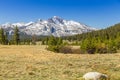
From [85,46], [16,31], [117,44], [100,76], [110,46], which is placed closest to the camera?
[100,76]

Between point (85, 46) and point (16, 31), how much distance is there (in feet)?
207

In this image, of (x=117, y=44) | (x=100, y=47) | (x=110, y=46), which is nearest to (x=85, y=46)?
(x=100, y=47)

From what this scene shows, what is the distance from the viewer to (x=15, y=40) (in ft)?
481

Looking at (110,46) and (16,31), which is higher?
(16,31)

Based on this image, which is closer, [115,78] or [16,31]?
[115,78]

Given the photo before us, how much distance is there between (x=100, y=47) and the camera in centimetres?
9256

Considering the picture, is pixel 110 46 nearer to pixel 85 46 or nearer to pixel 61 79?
pixel 85 46

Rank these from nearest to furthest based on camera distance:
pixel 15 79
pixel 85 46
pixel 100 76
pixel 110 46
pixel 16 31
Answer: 1. pixel 100 76
2. pixel 15 79
3. pixel 85 46
4. pixel 110 46
5. pixel 16 31

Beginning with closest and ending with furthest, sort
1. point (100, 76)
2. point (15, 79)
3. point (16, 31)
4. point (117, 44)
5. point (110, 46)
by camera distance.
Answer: point (100, 76) < point (15, 79) < point (110, 46) < point (117, 44) < point (16, 31)

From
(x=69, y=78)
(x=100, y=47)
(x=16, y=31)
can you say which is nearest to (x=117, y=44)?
(x=100, y=47)

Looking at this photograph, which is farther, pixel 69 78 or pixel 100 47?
pixel 100 47

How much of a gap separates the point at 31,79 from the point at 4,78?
7.49 feet

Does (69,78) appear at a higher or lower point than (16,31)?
lower

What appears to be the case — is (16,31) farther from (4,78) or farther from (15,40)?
(4,78)
